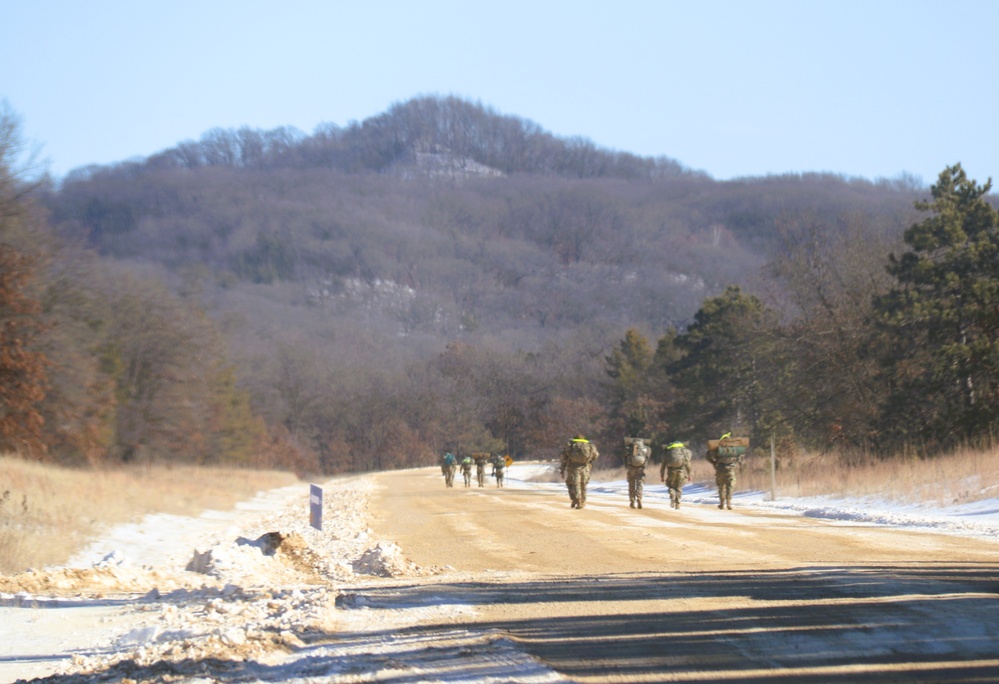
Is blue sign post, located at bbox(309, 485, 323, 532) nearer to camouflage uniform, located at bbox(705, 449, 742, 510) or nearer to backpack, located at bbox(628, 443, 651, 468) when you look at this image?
backpack, located at bbox(628, 443, 651, 468)

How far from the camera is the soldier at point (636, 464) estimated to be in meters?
25.2

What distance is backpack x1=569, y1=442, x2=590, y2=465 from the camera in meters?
25.0

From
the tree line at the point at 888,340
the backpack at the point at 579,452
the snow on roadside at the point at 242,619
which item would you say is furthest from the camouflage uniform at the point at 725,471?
the tree line at the point at 888,340

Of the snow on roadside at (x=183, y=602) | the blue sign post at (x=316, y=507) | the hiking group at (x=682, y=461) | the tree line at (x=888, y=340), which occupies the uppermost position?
the tree line at (x=888, y=340)

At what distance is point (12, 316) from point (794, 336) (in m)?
29.9

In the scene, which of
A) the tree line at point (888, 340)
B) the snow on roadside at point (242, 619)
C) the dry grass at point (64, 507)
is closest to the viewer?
the snow on roadside at point (242, 619)

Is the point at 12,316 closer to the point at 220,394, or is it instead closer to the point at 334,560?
the point at 334,560

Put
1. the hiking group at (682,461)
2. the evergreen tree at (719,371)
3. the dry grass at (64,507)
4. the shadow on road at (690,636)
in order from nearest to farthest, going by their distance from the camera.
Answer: the shadow on road at (690,636)
the dry grass at (64,507)
the hiking group at (682,461)
the evergreen tree at (719,371)

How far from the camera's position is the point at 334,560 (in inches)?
587

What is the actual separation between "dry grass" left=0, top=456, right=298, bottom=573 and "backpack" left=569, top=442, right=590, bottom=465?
10552 mm

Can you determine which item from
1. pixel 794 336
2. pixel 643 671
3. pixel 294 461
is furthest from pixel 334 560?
pixel 294 461

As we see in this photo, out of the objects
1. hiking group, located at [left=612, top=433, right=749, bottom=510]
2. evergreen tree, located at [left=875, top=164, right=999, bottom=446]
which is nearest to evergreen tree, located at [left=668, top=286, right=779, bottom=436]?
evergreen tree, located at [left=875, top=164, right=999, bottom=446]

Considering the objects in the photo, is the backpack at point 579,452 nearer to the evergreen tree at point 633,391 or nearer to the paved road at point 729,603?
the paved road at point 729,603

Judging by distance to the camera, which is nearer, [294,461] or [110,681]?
[110,681]
